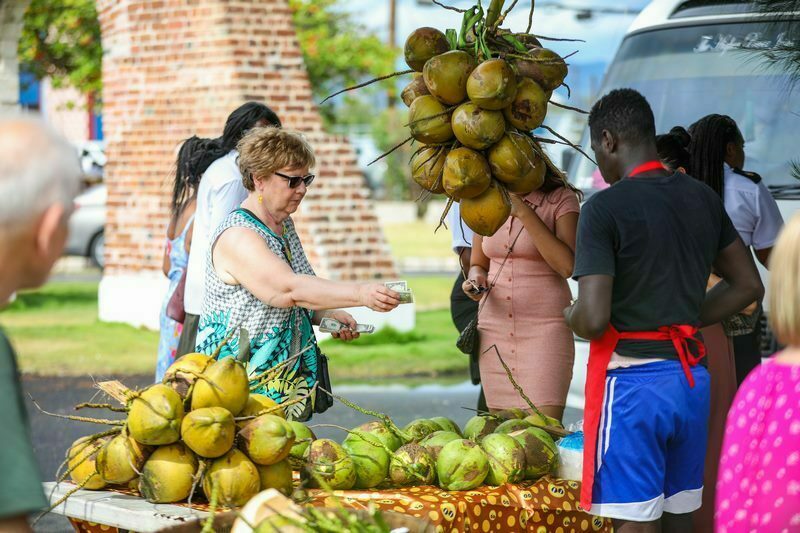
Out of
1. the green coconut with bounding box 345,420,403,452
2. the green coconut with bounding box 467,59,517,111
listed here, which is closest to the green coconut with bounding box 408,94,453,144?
the green coconut with bounding box 467,59,517,111

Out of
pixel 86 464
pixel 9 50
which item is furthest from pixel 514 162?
pixel 9 50

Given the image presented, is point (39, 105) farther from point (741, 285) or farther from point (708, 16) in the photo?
point (741, 285)

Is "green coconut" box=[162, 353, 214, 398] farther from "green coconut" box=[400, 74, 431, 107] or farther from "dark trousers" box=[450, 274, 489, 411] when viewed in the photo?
"dark trousers" box=[450, 274, 489, 411]

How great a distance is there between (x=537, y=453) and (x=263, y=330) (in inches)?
43.4

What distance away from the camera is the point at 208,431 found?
316 centimetres

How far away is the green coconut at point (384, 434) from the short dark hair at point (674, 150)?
1.82 m

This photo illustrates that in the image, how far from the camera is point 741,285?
3865mm

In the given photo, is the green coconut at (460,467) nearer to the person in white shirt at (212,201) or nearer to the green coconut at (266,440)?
the green coconut at (266,440)

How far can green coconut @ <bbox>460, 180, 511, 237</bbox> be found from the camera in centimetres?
364

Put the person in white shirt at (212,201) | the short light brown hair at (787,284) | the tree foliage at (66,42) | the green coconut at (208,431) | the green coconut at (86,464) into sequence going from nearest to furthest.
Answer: the short light brown hair at (787,284)
the green coconut at (208,431)
the green coconut at (86,464)
the person in white shirt at (212,201)
the tree foliage at (66,42)

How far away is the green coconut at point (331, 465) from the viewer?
3539 millimetres

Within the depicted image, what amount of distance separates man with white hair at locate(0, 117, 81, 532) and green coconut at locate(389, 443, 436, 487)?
1.85 metres

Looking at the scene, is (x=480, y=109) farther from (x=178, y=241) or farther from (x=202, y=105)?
(x=202, y=105)

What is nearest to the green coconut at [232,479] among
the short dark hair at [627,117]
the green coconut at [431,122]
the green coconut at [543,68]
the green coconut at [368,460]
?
the green coconut at [368,460]
